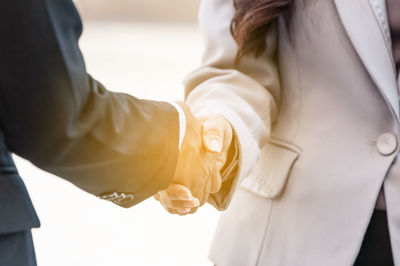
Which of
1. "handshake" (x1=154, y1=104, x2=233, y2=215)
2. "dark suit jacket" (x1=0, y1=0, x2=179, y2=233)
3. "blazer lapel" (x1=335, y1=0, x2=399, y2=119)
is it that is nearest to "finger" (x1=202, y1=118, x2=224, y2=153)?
"handshake" (x1=154, y1=104, x2=233, y2=215)

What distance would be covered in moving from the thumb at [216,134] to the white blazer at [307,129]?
22 mm

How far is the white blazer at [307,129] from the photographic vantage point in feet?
2.73

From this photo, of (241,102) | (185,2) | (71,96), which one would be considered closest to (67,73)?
(71,96)

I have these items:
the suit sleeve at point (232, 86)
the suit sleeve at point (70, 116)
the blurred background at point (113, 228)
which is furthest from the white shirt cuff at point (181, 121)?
the blurred background at point (113, 228)

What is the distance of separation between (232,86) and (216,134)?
0.44ft

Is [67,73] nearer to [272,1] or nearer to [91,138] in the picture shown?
[91,138]

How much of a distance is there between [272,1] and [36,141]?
0.46 meters

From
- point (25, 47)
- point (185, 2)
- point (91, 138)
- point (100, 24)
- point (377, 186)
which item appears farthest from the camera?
point (185, 2)

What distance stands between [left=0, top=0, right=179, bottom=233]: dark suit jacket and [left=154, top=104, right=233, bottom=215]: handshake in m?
0.07

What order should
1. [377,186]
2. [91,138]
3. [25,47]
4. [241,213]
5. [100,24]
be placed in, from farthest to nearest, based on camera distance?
[100,24] → [241,213] → [377,186] → [91,138] → [25,47]

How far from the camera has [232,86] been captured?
3.10ft

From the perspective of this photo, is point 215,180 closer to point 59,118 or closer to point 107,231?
point 59,118

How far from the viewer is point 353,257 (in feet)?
2.75

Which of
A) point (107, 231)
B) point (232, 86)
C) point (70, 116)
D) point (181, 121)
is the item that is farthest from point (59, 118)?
point (107, 231)
